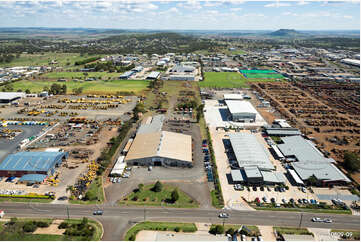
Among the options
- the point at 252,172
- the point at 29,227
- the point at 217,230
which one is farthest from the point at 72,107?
the point at 217,230

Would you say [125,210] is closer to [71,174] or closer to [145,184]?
[145,184]

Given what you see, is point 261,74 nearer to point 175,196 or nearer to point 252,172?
point 252,172

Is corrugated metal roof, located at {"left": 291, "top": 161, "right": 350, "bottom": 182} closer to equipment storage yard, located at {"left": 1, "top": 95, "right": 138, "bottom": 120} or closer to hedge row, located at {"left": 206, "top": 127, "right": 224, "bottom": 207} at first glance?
hedge row, located at {"left": 206, "top": 127, "right": 224, "bottom": 207}

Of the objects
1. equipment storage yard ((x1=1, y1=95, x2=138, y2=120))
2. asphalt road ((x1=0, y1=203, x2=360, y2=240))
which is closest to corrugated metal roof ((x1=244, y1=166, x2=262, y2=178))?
asphalt road ((x1=0, y1=203, x2=360, y2=240))

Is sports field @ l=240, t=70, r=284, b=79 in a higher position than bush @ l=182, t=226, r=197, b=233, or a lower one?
higher

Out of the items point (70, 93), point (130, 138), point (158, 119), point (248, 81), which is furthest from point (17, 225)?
point (248, 81)

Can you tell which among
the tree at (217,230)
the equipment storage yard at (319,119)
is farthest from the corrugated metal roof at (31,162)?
the equipment storage yard at (319,119)

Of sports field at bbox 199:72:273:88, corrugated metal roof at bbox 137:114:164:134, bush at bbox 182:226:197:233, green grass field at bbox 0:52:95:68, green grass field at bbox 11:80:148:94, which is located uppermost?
green grass field at bbox 0:52:95:68
